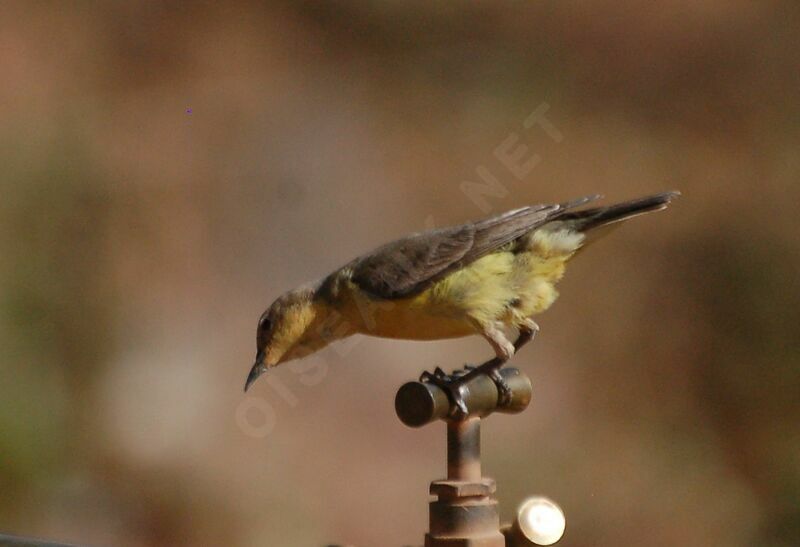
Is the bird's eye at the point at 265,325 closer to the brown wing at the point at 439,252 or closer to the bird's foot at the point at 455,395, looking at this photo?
the brown wing at the point at 439,252

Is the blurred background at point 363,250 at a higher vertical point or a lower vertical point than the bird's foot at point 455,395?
higher

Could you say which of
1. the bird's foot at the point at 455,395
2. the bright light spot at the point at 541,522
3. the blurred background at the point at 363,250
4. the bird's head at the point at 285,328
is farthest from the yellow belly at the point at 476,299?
the blurred background at the point at 363,250

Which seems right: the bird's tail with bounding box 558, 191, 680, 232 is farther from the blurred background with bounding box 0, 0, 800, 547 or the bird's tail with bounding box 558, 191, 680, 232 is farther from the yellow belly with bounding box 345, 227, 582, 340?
the blurred background with bounding box 0, 0, 800, 547

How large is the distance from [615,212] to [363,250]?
12.1ft

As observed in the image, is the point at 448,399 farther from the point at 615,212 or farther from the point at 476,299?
the point at 615,212

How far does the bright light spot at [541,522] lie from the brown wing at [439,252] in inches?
35.1

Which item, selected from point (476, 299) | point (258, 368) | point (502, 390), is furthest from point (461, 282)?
point (258, 368)

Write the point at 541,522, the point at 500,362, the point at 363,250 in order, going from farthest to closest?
the point at 363,250 < the point at 500,362 < the point at 541,522

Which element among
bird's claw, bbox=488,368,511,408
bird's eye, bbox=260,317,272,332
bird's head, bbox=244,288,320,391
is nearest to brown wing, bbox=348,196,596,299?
bird's head, bbox=244,288,320,391

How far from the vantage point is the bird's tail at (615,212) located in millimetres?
3596

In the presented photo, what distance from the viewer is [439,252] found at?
3.82 metres

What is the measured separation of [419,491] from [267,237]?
1.93 m

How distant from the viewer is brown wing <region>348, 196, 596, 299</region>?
3.76 m

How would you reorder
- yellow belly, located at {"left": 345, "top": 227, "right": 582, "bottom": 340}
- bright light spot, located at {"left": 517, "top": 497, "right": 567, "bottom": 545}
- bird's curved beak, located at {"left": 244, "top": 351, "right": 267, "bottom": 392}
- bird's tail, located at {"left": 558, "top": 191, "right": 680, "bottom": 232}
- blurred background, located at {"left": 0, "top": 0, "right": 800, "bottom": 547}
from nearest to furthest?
bright light spot, located at {"left": 517, "top": 497, "right": 567, "bottom": 545}, bird's tail, located at {"left": 558, "top": 191, "right": 680, "bottom": 232}, yellow belly, located at {"left": 345, "top": 227, "right": 582, "bottom": 340}, bird's curved beak, located at {"left": 244, "top": 351, "right": 267, "bottom": 392}, blurred background, located at {"left": 0, "top": 0, "right": 800, "bottom": 547}
